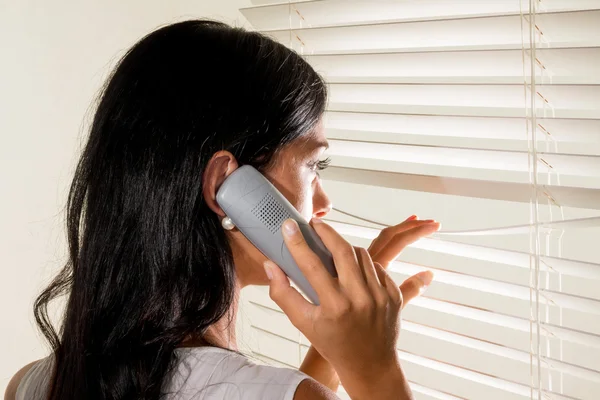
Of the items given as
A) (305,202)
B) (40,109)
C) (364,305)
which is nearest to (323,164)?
(305,202)

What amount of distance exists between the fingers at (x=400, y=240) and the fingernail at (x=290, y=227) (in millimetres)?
269

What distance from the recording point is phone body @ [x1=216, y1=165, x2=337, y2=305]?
3.36 ft

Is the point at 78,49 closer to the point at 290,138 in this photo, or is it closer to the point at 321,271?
the point at 290,138

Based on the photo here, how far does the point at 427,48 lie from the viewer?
118 centimetres

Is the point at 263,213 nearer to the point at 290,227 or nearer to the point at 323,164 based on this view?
the point at 290,227

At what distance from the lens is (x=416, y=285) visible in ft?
4.01

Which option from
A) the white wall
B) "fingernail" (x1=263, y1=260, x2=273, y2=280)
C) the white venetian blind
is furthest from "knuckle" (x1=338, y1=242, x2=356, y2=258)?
the white wall

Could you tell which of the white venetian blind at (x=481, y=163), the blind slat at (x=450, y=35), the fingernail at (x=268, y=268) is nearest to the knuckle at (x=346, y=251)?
the fingernail at (x=268, y=268)

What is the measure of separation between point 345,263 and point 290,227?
0.09 metres

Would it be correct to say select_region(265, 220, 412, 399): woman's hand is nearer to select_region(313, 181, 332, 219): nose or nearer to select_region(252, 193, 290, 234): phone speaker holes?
select_region(252, 193, 290, 234): phone speaker holes

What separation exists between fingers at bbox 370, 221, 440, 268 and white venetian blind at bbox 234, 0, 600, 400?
32mm

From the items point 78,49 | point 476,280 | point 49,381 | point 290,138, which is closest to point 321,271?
point 290,138

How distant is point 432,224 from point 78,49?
1.02 m

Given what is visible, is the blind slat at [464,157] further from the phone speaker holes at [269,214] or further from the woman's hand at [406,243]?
the phone speaker holes at [269,214]
